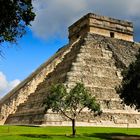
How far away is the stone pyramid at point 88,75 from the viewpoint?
41.1m

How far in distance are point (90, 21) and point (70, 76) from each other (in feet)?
51.4

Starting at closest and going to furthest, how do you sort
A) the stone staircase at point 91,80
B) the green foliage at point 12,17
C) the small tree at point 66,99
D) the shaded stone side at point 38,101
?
the green foliage at point 12,17 < the small tree at point 66,99 < the stone staircase at point 91,80 < the shaded stone side at point 38,101

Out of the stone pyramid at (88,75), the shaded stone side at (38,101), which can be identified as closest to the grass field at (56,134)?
the stone pyramid at (88,75)

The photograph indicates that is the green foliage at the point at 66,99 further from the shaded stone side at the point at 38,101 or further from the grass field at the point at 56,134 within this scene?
the shaded stone side at the point at 38,101

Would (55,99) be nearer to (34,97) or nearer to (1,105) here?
(34,97)

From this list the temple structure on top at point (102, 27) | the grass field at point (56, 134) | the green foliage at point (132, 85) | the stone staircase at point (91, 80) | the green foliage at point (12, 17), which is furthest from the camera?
the temple structure on top at point (102, 27)

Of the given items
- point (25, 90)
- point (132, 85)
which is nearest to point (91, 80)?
point (132, 85)

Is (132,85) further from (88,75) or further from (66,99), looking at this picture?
(88,75)

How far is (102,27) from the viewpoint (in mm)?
56750

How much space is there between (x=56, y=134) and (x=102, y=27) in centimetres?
3024

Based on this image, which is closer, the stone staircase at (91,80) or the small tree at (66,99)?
the small tree at (66,99)

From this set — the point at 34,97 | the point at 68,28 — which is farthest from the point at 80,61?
the point at 68,28

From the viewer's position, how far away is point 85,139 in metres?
27.4

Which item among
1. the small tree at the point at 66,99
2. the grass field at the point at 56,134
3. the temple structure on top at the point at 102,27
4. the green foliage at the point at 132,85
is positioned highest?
the temple structure on top at the point at 102,27
